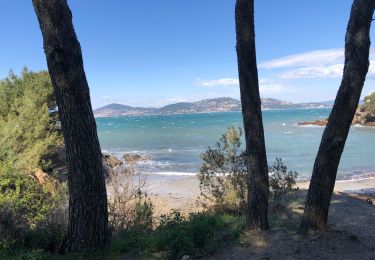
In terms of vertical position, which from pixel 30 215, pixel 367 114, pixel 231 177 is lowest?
pixel 30 215

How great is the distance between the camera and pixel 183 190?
2084 centimetres

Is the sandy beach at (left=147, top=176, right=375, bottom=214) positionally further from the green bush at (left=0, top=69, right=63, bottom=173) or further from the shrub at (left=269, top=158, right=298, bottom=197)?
the green bush at (left=0, top=69, right=63, bottom=173)

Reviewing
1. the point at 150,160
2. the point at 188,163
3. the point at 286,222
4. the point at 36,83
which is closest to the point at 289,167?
the point at 188,163

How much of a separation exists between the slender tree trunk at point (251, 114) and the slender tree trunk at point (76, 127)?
8.13ft

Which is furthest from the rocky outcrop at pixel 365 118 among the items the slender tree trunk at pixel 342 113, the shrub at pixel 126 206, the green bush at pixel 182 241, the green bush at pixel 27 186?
the green bush at pixel 182 241

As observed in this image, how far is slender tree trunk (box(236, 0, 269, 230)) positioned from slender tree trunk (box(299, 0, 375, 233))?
2.68ft

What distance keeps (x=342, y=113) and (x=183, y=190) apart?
1544cm

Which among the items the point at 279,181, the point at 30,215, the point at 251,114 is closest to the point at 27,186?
the point at 30,215

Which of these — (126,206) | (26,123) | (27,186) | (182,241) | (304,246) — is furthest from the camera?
(26,123)

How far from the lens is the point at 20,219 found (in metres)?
7.70

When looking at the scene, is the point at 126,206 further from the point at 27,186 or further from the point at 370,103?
the point at 370,103

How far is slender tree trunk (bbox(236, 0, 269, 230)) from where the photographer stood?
6645 millimetres

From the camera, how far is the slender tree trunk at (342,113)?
5719mm

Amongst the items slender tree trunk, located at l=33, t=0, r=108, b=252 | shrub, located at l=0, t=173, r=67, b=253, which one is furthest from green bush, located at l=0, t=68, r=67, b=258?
slender tree trunk, located at l=33, t=0, r=108, b=252
